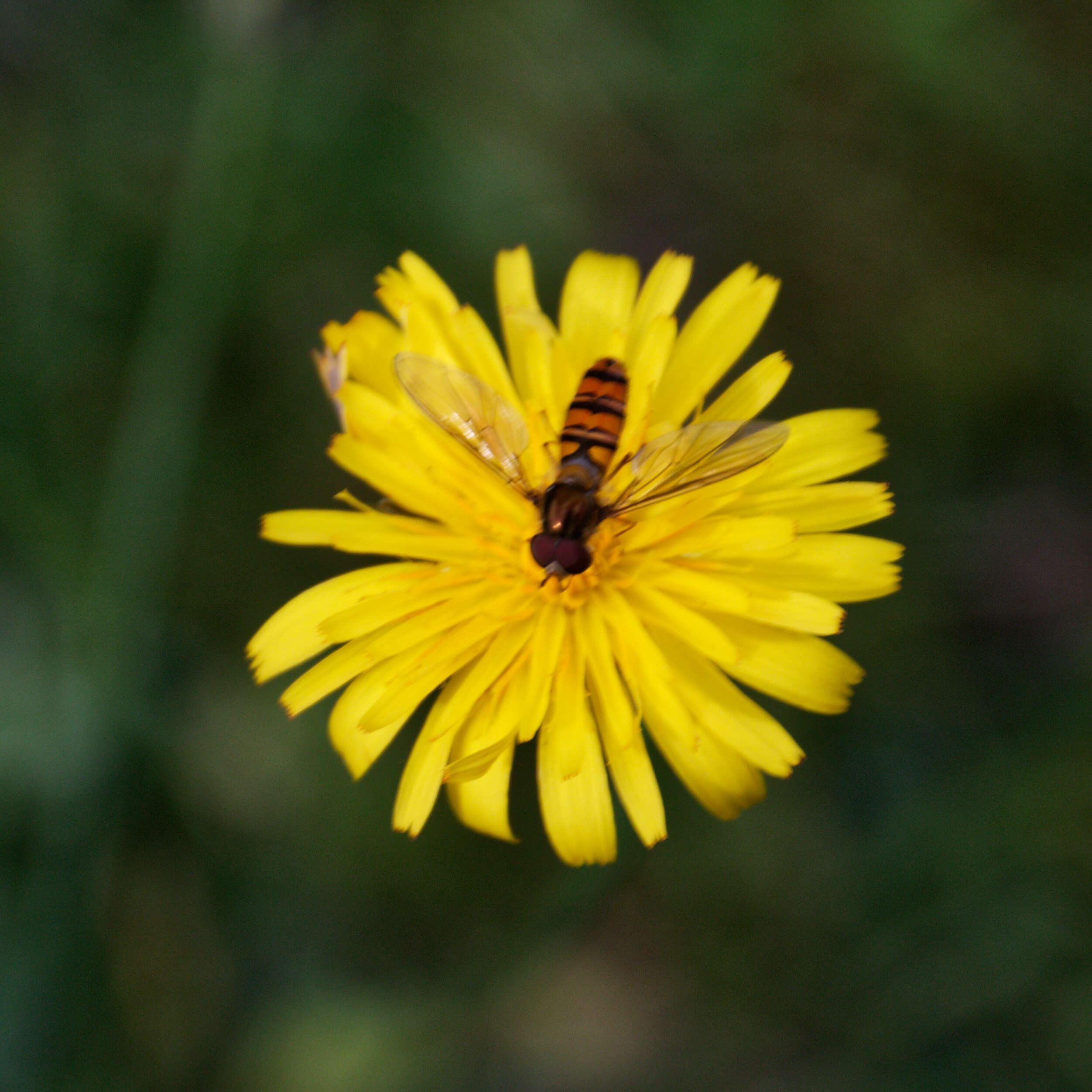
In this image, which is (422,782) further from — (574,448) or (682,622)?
(574,448)

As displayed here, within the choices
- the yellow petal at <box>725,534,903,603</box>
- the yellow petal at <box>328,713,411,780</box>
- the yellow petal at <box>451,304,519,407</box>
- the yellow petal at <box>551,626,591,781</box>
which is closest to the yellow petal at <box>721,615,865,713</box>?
the yellow petal at <box>725,534,903,603</box>

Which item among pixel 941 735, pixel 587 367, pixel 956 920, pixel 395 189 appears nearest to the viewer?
pixel 587 367

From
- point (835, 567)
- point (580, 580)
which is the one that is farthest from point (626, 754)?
point (835, 567)

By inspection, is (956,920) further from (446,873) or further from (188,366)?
(188,366)

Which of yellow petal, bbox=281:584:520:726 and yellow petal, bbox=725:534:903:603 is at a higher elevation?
yellow petal, bbox=281:584:520:726

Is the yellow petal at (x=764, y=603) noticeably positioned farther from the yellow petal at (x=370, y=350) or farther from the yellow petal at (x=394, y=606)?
the yellow petal at (x=370, y=350)

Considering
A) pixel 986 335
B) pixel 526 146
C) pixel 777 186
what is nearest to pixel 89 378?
pixel 526 146

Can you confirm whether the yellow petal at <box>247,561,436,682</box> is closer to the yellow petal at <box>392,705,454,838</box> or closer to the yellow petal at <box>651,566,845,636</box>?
the yellow petal at <box>392,705,454,838</box>

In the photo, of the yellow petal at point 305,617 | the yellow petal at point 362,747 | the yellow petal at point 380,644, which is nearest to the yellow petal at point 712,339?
the yellow petal at point 380,644
